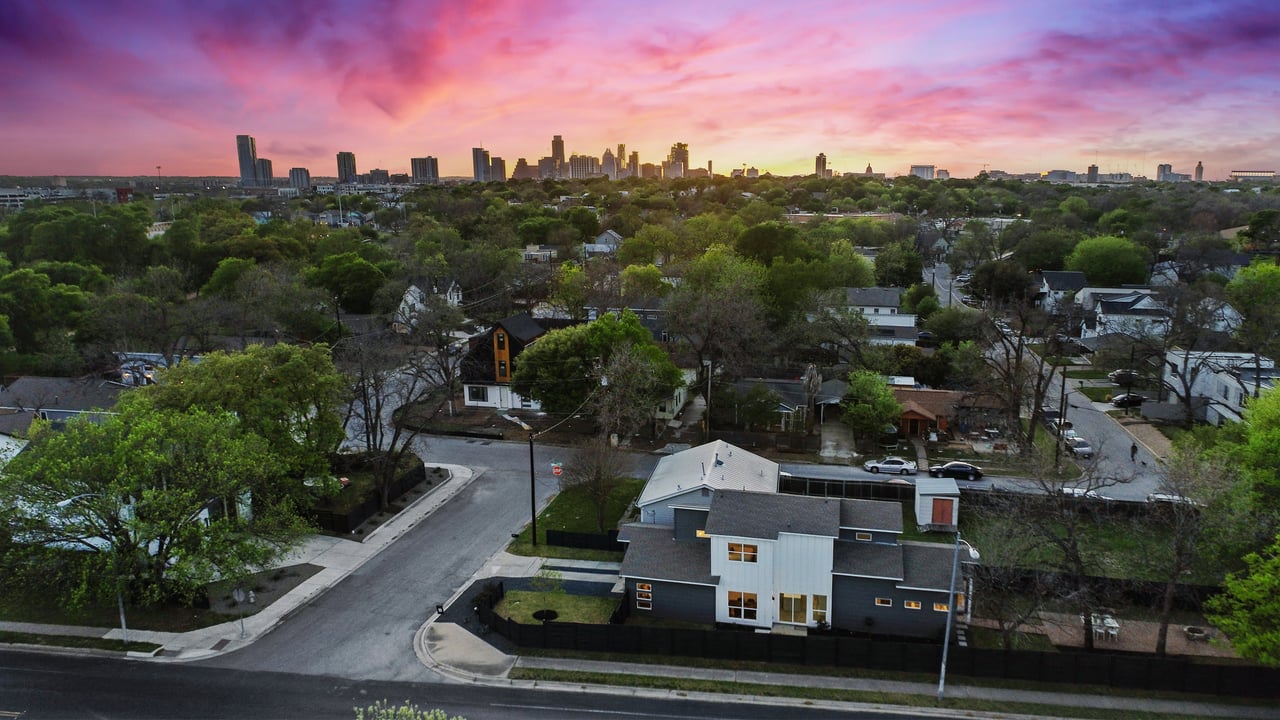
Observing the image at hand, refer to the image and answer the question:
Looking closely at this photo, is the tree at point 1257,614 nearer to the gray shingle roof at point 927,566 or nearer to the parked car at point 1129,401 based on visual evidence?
the gray shingle roof at point 927,566

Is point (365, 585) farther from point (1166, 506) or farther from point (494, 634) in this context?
point (1166, 506)

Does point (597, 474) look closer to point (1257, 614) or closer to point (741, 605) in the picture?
point (741, 605)

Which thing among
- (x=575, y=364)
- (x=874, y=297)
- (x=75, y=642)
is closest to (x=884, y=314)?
(x=874, y=297)

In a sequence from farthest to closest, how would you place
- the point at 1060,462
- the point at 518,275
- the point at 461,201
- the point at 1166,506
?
the point at 461,201 < the point at 518,275 < the point at 1060,462 < the point at 1166,506

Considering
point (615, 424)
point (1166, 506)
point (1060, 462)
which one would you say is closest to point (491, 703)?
point (615, 424)

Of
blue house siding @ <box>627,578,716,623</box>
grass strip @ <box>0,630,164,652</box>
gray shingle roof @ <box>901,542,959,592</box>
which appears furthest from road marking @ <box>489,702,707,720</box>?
grass strip @ <box>0,630,164,652</box>

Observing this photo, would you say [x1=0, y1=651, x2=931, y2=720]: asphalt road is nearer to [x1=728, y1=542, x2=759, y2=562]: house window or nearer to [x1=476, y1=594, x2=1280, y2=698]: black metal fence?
[x1=476, y1=594, x2=1280, y2=698]: black metal fence
